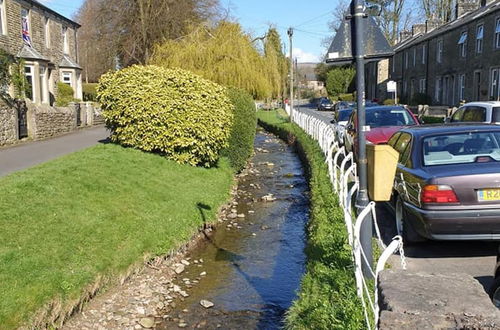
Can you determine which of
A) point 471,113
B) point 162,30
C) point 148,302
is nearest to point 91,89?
point 162,30

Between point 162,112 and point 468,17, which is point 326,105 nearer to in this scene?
point 468,17

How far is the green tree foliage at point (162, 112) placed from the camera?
12.4m

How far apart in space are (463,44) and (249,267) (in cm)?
3325

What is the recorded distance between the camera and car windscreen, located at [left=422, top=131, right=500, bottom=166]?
6617mm

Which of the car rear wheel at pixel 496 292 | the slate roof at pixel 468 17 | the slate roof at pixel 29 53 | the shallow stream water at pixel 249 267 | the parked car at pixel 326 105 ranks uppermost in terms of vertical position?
the slate roof at pixel 468 17

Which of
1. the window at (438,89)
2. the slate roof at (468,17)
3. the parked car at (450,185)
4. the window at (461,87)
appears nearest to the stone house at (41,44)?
the parked car at (450,185)

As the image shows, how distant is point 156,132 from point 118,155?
4.06 feet

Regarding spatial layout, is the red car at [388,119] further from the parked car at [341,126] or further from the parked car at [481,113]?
the parked car at [341,126]

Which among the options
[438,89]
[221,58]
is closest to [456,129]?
[221,58]

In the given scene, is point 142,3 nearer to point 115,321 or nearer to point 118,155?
point 118,155

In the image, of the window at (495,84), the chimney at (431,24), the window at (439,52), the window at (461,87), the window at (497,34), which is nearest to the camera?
the window at (497,34)

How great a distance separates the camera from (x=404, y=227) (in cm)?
682

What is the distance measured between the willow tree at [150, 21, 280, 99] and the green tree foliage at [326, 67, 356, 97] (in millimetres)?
45585

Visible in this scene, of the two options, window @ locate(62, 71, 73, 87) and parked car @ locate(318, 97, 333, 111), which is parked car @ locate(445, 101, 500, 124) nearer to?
window @ locate(62, 71, 73, 87)
